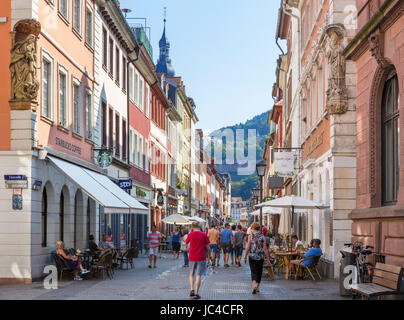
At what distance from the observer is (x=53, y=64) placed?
22.2 metres

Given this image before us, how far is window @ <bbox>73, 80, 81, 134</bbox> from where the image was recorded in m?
25.5

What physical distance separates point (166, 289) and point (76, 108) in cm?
1026

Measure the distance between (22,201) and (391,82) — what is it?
1034cm

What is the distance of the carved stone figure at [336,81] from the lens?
68.1ft

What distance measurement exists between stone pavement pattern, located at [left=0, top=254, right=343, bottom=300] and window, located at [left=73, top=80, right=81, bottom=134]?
6246mm

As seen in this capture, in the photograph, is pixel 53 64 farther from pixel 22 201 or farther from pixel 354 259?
pixel 354 259

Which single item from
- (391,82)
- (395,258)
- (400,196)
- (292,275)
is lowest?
(292,275)

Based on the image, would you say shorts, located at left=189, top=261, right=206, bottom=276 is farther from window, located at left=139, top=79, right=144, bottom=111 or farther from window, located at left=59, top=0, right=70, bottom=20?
window, located at left=139, top=79, right=144, bottom=111

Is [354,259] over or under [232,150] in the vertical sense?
under

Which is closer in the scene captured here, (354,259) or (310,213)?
(354,259)

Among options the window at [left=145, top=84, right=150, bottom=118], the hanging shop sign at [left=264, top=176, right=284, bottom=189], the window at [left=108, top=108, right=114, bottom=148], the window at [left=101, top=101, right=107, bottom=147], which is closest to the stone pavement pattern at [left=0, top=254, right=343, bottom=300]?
the window at [left=101, top=101, right=107, bottom=147]

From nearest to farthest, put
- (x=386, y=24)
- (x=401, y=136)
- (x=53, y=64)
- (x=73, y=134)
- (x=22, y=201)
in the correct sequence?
(x=401, y=136) < (x=386, y=24) < (x=22, y=201) < (x=53, y=64) < (x=73, y=134)

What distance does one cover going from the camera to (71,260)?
20234 mm
